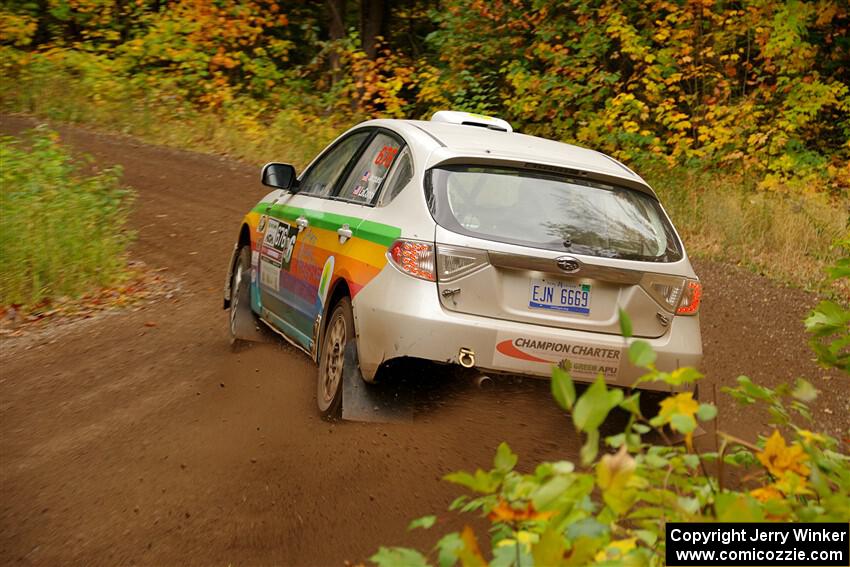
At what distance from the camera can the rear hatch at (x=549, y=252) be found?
5109mm

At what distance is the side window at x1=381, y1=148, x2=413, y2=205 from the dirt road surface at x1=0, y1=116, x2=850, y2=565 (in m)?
1.11

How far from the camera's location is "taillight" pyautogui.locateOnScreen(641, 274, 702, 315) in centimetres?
530

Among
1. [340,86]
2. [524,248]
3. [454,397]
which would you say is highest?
[524,248]

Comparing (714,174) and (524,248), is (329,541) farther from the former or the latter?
(714,174)

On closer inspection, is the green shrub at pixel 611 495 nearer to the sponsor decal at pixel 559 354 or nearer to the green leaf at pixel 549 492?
the green leaf at pixel 549 492

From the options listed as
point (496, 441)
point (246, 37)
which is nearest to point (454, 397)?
point (496, 441)

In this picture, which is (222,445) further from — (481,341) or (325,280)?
(481,341)

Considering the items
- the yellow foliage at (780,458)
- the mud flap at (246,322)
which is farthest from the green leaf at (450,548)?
the mud flap at (246,322)

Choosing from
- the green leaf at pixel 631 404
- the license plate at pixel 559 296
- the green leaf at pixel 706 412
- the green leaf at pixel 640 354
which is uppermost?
the green leaf at pixel 640 354

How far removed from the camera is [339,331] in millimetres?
5832

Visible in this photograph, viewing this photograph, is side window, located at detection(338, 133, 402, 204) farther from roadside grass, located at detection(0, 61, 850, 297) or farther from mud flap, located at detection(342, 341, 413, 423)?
roadside grass, located at detection(0, 61, 850, 297)

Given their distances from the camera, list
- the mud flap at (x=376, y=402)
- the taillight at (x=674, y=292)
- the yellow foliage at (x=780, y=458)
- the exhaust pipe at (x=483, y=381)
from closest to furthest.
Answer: the yellow foliage at (x=780, y=458), the exhaust pipe at (x=483, y=381), the taillight at (x=674, y=292), the mud flap at (x=376, y=402)

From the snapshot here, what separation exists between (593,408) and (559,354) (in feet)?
10.3

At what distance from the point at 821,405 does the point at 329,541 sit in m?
4.87
